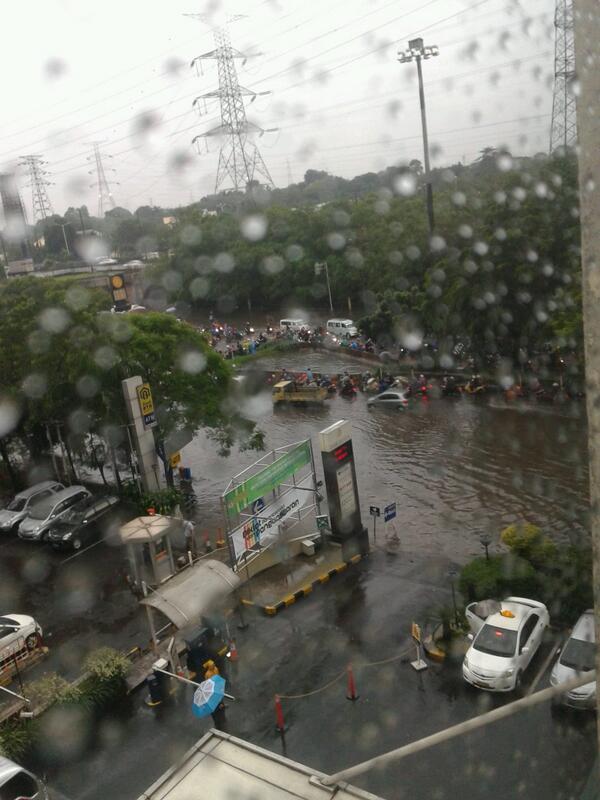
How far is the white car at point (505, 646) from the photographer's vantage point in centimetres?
592

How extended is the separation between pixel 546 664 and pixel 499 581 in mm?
979

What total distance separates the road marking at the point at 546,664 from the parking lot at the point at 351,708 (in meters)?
0.01

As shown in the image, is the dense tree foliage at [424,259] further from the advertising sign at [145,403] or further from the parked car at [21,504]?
the parked car at [21,504]

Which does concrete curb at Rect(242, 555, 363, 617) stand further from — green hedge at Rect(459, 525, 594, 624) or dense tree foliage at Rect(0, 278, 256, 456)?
dense tree foliage at Rect(0, 278, 256, 456)

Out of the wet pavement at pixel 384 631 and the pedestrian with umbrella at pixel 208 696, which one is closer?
the wet pavement at pixel 384 631

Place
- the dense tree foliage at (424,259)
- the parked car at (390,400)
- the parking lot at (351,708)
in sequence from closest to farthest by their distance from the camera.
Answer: the parking lot at (351,708) → the dense tree foliage at (424,259) → the parked car at (390,400)

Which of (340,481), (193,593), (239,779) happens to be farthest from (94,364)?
(239,779)

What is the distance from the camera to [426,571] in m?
8.20

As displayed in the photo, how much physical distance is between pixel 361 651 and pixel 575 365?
924 centimetres

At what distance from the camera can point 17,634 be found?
7242 mm

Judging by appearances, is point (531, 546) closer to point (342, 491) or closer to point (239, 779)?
point (342, 491)

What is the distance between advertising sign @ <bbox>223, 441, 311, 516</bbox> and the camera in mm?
7996

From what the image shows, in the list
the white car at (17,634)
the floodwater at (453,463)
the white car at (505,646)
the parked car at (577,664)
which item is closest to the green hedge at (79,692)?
the white car at (17,634)

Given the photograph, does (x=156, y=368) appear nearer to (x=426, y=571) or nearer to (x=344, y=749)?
(x=426, y=571)
